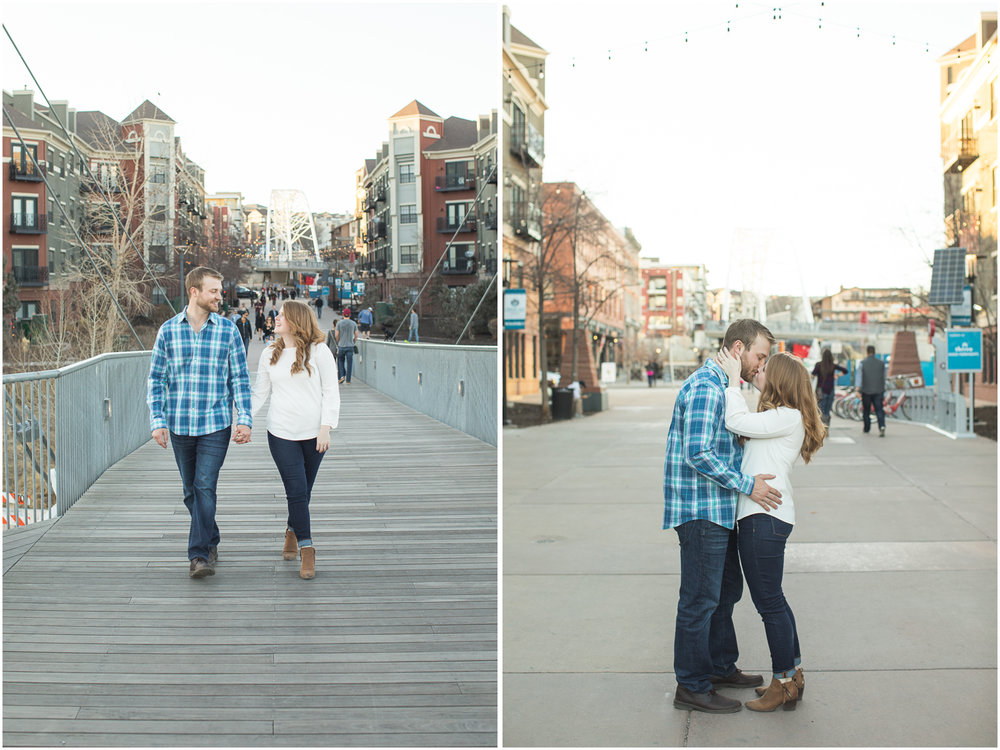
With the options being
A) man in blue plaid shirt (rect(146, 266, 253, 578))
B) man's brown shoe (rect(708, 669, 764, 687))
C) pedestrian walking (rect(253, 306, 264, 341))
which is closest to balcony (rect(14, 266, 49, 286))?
man in blue plaid shirt (rect(146, 266, 253, 578))

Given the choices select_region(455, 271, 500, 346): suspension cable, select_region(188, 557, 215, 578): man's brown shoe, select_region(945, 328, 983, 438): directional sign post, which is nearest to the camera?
select_region(188, 557, 215, 578): man's brown shoe

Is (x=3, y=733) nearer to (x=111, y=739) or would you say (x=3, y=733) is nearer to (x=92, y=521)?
(x=111, y=739)

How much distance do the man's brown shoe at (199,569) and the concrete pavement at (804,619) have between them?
4.29ft

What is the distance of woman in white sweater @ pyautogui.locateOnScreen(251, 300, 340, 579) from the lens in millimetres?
4512

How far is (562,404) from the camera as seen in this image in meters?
23.3

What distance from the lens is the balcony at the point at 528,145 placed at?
23.4m

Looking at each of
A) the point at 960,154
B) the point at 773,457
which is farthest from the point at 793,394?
the point at 960,154

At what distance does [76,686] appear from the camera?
313 cm

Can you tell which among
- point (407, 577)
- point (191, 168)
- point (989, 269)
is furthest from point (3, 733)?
point (989, 269)

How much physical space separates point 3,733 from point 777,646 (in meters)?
2.60

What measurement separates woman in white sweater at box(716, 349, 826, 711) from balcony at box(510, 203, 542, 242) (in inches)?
751

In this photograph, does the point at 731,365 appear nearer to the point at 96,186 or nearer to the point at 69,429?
the point at 96,186

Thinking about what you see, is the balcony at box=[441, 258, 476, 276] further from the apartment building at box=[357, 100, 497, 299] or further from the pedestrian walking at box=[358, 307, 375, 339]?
the pedestrian walking at box=[358, 307, 375, 339]

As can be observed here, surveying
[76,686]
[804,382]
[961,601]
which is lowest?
[961,601]
